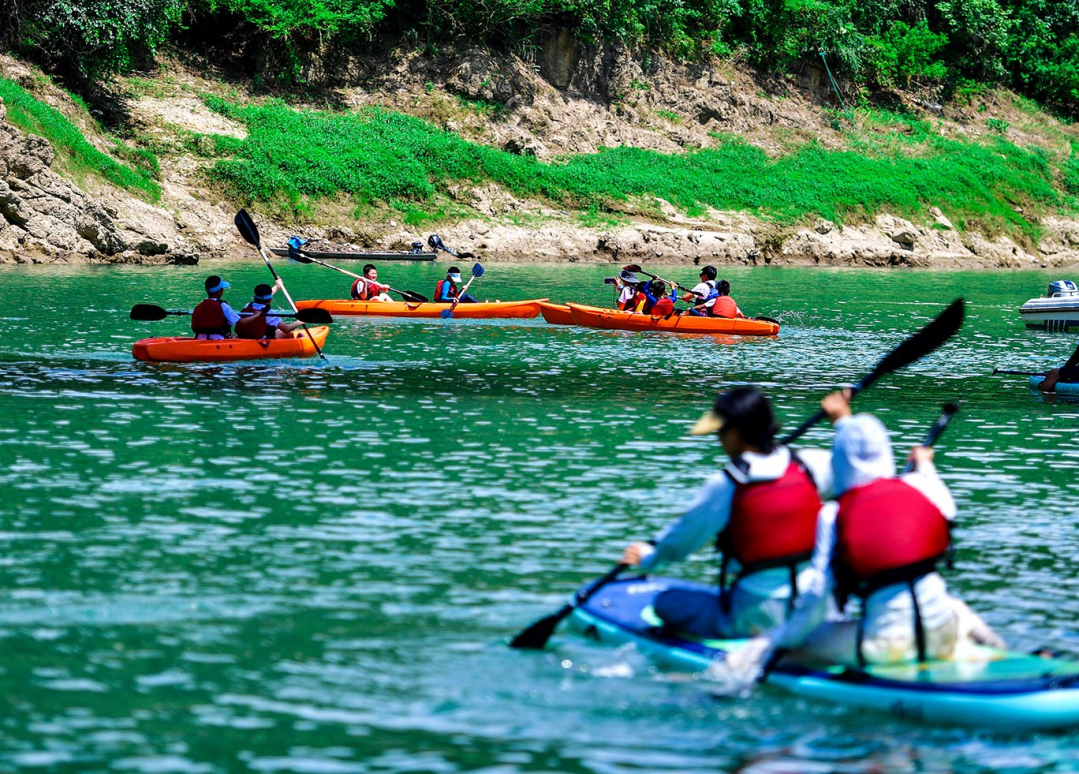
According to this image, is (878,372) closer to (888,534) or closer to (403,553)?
(888,534)

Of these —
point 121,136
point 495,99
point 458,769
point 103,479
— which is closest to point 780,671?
point 458,769

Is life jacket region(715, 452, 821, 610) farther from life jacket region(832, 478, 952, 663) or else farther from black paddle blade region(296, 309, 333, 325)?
black paddle blade region(296, 309, 333, 325)

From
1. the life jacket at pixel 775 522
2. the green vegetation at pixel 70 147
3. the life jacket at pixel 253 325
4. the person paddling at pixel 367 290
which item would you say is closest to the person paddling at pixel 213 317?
the life jacket at pixel 253 325

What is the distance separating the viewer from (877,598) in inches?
259

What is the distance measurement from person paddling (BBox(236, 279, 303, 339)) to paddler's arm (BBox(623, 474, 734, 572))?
13.4m

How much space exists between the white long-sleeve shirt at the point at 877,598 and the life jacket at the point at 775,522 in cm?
12

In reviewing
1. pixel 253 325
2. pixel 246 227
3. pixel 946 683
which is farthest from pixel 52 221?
pixel 946 683

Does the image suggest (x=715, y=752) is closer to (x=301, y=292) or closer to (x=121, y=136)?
(x=301, y=292)

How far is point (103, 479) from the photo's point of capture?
11.4 metres

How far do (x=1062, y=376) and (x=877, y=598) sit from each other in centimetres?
1287

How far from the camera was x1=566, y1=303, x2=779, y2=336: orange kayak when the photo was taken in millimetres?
25141

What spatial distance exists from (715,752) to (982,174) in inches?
2232

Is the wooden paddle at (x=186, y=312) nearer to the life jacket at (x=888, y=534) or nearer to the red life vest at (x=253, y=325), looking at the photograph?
the red life vest at (x=253, y=325)

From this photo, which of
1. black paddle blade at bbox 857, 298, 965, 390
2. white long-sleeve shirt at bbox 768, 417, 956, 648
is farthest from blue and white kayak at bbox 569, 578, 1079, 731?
black paddle blade at bbox 857, 298, 965, 390
